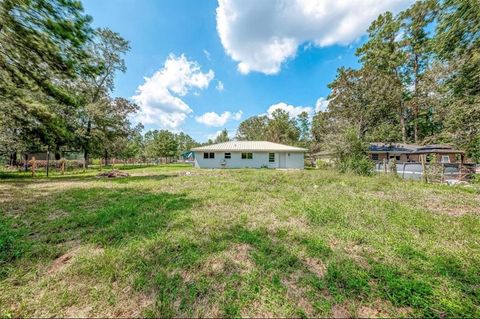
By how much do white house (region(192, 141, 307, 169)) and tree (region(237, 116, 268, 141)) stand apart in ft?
80.5

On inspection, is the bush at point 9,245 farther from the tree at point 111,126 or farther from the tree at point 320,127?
the tree at point 320,127

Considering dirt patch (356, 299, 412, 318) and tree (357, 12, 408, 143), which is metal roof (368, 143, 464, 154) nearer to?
tree (357, 12, 408, 143)

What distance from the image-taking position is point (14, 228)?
3.88m

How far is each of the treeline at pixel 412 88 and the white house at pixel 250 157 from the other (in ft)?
16.2

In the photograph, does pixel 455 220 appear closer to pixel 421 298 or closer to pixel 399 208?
pixel 399 208

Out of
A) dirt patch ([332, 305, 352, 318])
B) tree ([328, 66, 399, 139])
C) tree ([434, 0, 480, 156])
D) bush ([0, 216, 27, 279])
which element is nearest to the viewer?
dirt patch ([332, 305, 352, 318])

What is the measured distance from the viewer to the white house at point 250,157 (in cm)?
2070

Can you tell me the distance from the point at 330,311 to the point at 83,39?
8.48 meters

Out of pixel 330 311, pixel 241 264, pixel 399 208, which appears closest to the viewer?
pixel 330 311

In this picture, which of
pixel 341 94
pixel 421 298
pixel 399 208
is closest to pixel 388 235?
pixel 421 298

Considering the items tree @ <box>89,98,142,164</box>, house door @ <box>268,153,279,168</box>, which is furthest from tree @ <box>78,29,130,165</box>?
house door @ <box>268,153,279,168</box>

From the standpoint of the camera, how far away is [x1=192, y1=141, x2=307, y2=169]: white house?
67.9ft

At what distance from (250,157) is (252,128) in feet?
94.4

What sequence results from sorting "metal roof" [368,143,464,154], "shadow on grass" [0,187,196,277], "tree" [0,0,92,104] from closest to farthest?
"shadow on grass" [0,187,196,277], "tree" [0,0,92,104], "metal roof" [368,143,464,154]
